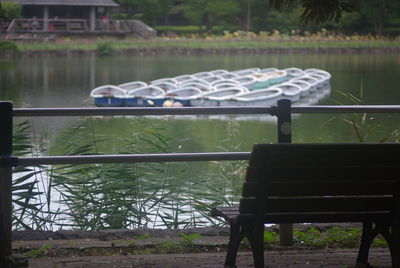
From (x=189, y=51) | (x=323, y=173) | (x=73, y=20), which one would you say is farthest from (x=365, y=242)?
(x=73, y=20)

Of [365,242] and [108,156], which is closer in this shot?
[365,242]

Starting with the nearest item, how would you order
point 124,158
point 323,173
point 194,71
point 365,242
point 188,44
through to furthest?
point 323,173, point 365,242, point 124,158, point 194,71, point 188,44

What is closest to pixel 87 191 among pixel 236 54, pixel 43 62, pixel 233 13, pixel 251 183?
pixel 251 183

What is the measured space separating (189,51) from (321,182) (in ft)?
130

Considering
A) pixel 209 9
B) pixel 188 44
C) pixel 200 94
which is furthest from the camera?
pixel 188 44

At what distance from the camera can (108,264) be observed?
2617 mm

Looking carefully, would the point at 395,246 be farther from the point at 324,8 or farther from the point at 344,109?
the point at 324,8

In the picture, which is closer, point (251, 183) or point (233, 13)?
point (251, 183)

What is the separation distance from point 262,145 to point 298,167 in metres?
0.15

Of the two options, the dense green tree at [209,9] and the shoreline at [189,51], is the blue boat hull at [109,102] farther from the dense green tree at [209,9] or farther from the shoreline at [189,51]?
the shoreline at [189,51]

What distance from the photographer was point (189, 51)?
41.5 metres

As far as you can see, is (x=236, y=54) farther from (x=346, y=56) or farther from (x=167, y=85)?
(x=167, y=85)

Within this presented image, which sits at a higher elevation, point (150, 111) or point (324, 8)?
point (324, 8)

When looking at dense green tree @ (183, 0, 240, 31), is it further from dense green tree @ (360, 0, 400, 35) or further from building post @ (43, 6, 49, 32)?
building post @ (43, 6, 49, 32)
